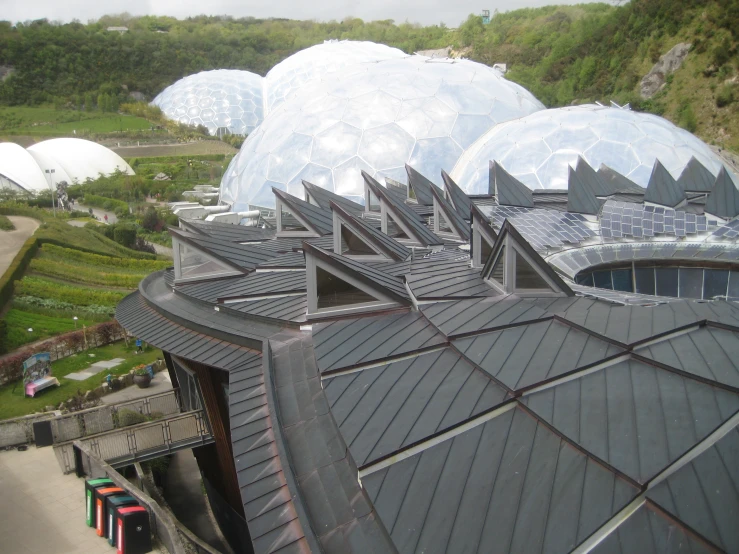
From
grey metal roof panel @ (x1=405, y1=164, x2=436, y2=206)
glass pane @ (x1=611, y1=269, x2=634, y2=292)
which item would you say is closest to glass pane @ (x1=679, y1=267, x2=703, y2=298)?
glass pane @ (x1=611, y1=269, x2=634, y2=292)

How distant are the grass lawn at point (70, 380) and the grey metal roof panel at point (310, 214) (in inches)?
345

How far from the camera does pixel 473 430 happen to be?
6.23m

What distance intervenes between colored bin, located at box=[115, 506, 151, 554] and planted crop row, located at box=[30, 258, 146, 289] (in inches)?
767

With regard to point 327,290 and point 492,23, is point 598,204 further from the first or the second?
point 492,23

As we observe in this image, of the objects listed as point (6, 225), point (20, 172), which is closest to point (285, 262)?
point (6, 225)

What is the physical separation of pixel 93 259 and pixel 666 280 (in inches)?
1067

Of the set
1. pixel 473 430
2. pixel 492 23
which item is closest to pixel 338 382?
pixel 473 430

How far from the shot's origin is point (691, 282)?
1340cm

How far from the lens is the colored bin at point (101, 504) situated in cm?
1145

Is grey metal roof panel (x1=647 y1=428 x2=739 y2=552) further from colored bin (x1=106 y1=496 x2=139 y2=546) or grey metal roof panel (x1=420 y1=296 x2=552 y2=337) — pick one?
colored bin (x1=106 y1=496 x2=139 y2=546)

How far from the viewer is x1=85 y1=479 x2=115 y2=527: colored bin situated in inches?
464

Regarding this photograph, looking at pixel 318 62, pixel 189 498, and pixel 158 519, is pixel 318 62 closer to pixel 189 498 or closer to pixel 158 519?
pixel 189 498

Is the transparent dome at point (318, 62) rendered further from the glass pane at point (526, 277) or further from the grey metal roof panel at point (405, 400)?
the grey metal roof panel at point (405, 400)

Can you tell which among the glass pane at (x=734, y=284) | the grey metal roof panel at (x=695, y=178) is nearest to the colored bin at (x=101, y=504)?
the glass pane at (x=734, y=284)
